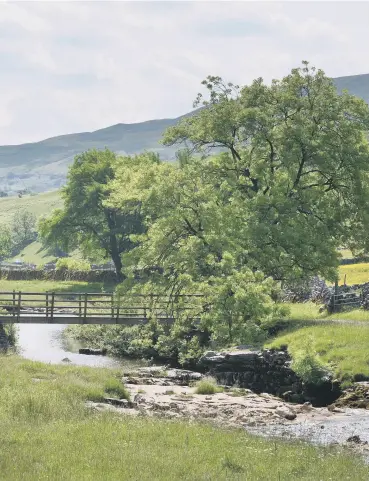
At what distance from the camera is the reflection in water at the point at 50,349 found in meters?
42.2

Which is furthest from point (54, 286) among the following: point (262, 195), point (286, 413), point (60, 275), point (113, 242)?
point (286, 413)

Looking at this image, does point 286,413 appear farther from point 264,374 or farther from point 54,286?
point 54,286

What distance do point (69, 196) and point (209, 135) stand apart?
44.3 metres

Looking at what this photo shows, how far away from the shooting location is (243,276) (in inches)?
1526

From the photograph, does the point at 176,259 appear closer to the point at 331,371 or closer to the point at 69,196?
the point at 331,371

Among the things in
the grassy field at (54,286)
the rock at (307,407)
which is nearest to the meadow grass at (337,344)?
the rock at (307,407)

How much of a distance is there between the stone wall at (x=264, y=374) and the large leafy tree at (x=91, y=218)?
50.5 m

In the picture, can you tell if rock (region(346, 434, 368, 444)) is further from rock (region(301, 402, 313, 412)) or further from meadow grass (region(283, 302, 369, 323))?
meadow grass (region(283, 302, 369, 323))

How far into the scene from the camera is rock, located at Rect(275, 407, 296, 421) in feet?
80.8

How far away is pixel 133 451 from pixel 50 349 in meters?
33.9

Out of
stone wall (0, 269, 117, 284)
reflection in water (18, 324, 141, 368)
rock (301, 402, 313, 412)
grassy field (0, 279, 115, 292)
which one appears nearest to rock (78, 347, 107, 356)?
reflection in water (18, 324, 141, 368)

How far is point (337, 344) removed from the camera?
31312 millimetres

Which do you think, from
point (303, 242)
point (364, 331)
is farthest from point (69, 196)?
point (364, 331)

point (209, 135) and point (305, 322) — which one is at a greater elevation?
point (209, 135)
